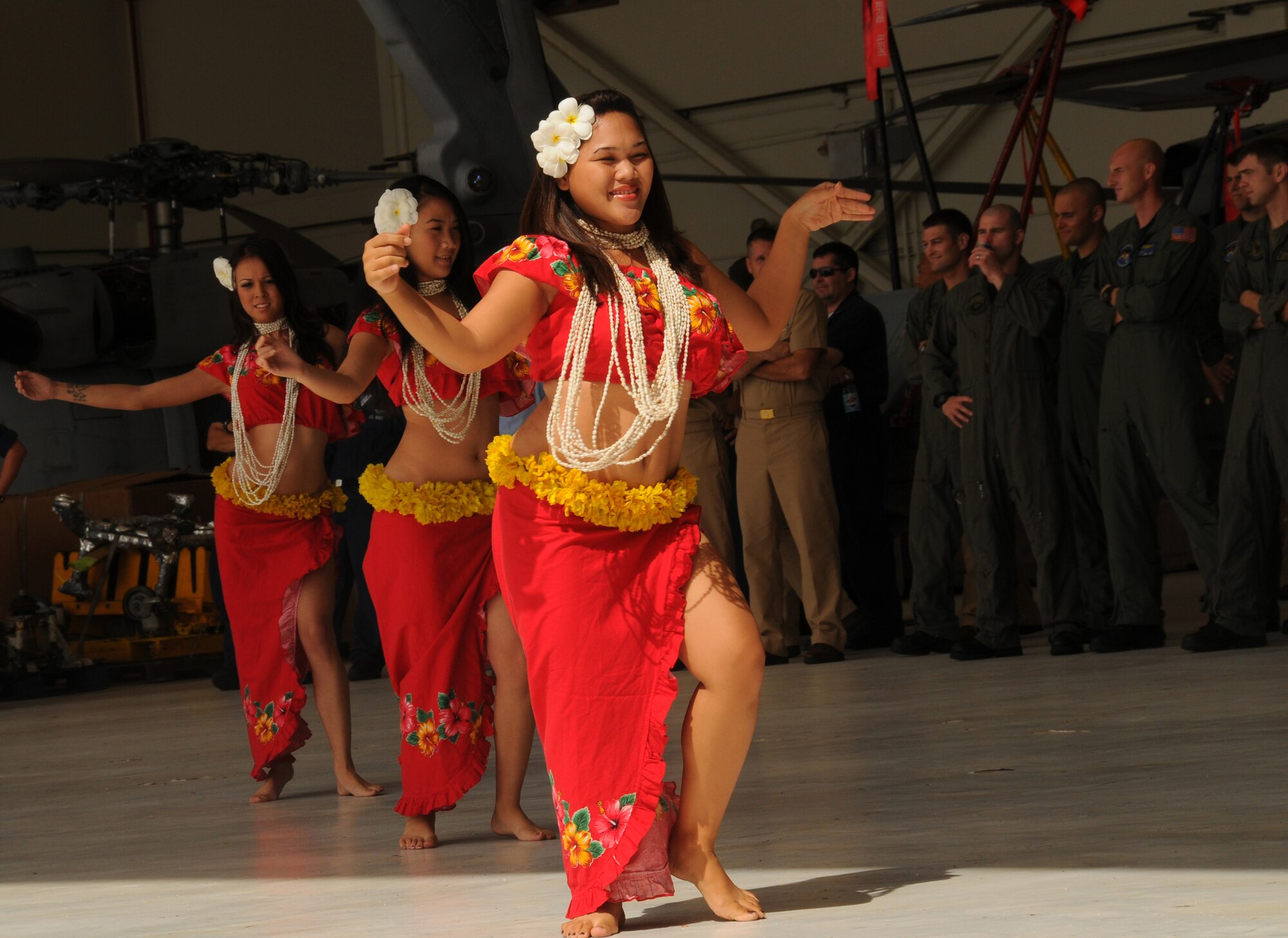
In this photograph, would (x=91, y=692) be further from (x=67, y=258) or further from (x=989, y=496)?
(x=67, y=258)

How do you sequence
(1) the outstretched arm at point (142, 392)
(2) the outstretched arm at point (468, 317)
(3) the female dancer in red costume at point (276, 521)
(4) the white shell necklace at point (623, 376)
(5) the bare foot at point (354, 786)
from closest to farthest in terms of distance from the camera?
(2) the outstretched arm at point (468, 317)
(4) the white shell necklace at point (623, 376)
(5) the bare foot at point (354, 786)
(3) the female dancer in red costume at point (276, 521)
(1) the outstretched arm at point (142, 392)

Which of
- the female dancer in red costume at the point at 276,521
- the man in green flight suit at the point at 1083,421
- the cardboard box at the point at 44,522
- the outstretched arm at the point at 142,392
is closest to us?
the female dancer in red costume at the point at 276,521

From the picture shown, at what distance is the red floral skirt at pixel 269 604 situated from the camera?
4.49 m

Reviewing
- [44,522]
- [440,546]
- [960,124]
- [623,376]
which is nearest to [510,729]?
[440,546]

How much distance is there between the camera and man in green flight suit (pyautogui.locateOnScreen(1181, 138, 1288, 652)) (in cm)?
568

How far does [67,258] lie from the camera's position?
18672mm

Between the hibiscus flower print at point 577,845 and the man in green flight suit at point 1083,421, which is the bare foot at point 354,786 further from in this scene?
the man in green flight suit at point 1083,421

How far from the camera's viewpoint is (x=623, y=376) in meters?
2.67

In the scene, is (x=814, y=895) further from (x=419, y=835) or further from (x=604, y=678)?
(x=419, y=835)

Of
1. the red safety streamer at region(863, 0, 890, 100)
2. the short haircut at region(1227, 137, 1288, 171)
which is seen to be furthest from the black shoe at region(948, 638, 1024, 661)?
the red safety streamer at region(863, 0, 890, 100)

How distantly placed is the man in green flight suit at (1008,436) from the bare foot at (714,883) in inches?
148

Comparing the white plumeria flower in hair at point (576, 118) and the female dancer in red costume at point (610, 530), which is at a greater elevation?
the white plumeria flower in hair at point (576, 118)

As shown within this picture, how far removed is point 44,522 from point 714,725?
23.7 ft

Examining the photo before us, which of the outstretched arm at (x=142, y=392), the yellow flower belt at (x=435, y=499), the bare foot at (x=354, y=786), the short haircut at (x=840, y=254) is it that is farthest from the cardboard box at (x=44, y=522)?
the yellow flower belt at (x=435, y=499)
